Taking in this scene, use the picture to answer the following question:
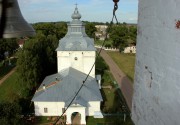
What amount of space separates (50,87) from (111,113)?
4605 mm

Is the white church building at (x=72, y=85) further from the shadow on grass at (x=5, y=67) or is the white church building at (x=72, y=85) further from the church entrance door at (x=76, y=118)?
the shadow on grass at (x=5, y=67)

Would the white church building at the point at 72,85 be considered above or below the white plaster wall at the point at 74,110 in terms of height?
above

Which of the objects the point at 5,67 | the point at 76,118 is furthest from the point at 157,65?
the point at 5,67

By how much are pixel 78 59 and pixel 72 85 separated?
4.06m

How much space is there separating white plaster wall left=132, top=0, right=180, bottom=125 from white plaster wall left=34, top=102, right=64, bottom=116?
12841 millimetres

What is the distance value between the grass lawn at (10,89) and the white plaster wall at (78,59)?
15.3 ft

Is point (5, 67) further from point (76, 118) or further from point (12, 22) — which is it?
point (12, 22)

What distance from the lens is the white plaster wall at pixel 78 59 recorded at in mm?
20984

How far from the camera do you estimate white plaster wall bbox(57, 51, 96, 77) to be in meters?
21.0

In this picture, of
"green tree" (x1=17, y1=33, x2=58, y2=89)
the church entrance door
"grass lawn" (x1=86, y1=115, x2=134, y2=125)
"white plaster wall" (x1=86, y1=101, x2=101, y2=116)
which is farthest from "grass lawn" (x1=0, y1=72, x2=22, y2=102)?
"grass lawn" (x1=86, y1=115, x2=134, y2=125)

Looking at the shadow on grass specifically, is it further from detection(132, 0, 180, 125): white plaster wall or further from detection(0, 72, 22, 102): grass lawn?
detection(132, 0, 180, 125): white plaster wall

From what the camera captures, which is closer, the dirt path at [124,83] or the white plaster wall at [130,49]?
the dirt path at [124,83]

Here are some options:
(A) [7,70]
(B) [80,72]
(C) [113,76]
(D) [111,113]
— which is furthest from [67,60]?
(A) [7,70]

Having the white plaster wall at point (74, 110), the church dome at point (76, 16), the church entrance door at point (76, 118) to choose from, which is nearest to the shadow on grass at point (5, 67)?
the church dome at point (76, 16)
